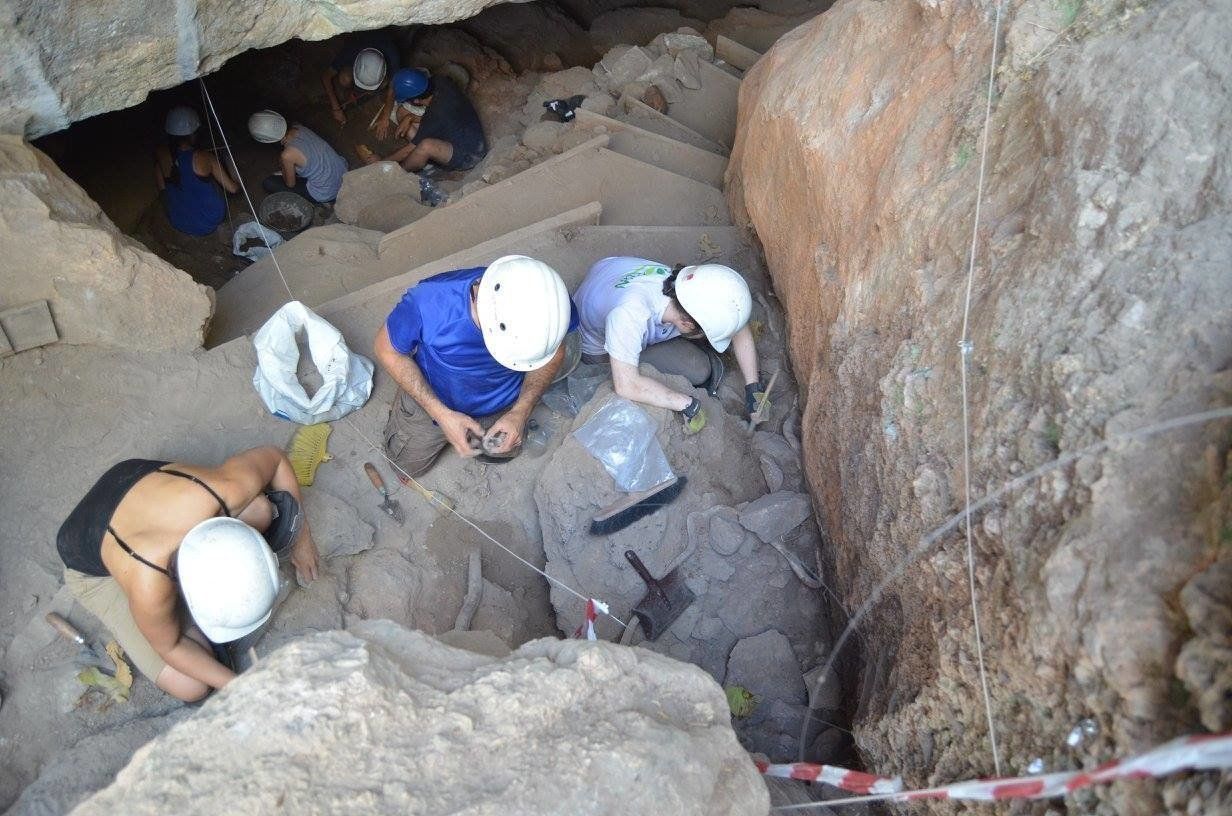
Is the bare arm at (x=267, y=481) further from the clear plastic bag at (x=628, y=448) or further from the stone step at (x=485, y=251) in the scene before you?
the clear plastic bag at (x=628, y=448)

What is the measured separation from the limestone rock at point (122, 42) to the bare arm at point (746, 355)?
2411 mm

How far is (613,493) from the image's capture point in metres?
4.05

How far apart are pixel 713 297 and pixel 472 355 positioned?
1194 mm

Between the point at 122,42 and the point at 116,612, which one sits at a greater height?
the point at 122,42

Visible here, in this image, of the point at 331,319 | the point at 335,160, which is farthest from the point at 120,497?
the point at 335,160

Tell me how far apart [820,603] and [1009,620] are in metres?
1.67

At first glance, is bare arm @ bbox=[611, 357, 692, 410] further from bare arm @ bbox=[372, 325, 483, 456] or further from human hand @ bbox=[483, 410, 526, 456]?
bare arm @ bbox=[372, 325, 483, 456]

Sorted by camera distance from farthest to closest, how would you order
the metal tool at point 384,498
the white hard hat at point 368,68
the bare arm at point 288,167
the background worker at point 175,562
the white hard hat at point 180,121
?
1. the white hard hat at point 368,68
2. the bare arm at point 288,167
3. the white hard hat at point 180,121
4. the metal tool at point 384,498
5. the background worker at point 175,562

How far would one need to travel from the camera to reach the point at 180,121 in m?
6.43

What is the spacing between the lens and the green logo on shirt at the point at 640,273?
4.21 m

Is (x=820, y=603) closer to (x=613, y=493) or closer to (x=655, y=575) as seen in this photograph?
(x=655, y=575)

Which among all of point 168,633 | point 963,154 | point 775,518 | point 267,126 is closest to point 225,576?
point 168,633

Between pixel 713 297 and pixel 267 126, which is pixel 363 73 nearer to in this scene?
pixel 267 126

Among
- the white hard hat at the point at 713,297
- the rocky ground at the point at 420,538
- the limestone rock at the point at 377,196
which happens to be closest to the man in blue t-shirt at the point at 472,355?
the rocky ground at the point at 420,538
